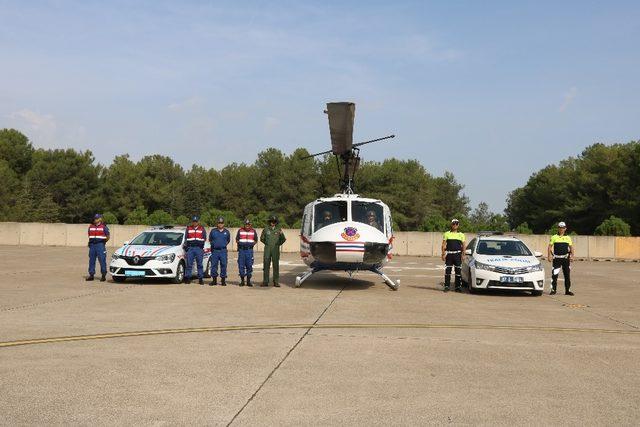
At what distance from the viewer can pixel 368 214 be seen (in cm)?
1738

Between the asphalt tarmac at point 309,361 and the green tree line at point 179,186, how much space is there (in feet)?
223

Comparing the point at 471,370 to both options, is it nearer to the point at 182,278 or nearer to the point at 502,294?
the point at 502,294

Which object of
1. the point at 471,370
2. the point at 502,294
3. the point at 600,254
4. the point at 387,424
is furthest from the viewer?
the point at 600,254

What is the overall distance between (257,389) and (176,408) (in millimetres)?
911

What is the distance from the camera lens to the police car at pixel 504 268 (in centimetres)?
1628

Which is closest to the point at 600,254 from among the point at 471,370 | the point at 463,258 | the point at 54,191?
the point at 463,258

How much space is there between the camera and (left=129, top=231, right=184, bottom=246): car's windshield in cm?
1842

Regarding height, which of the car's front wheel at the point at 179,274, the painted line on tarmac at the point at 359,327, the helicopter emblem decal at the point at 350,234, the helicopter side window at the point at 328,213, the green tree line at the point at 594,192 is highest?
the green tree line at the point at 594,192

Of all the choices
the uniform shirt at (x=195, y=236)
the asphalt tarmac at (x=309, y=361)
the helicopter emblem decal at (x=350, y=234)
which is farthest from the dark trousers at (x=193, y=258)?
the helicopter emblem decal at (x=350, y=234)

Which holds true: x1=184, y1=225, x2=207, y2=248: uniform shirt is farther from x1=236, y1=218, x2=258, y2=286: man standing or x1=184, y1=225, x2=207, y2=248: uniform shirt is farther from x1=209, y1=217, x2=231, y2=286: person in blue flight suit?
x1=236, y1=218, x2=258, y2=286: man standing

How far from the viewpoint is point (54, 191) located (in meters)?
82.8

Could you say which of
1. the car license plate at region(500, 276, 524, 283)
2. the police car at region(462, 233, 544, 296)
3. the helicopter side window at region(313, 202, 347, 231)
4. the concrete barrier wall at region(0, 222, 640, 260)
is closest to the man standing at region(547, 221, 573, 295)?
the police car at region(462, 233, 544, 296)

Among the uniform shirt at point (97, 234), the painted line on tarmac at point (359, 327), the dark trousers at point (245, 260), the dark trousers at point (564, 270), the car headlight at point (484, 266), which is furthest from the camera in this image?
the uniform shirt at point (97, 234)

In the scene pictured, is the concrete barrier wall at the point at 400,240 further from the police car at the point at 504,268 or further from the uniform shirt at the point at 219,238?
the uniform shirt at the point at 219,238
